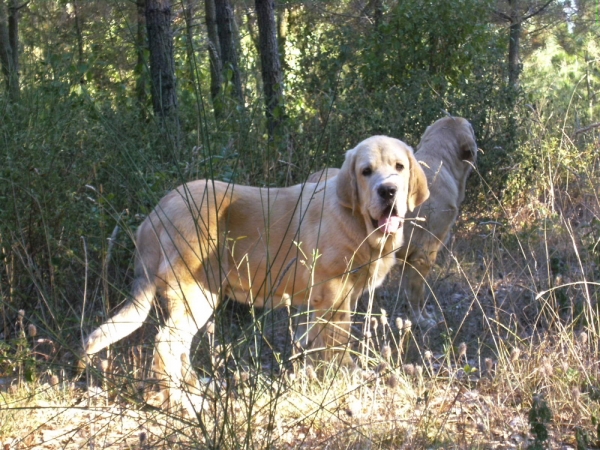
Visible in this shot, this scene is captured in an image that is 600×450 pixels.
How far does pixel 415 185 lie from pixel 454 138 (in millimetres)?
1835

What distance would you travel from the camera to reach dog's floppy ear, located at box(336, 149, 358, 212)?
5305 mm

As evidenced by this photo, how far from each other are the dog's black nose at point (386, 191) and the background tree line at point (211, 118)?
724 mm

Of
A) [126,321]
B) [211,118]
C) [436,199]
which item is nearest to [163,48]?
[211,118]

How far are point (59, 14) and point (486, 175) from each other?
13.2m

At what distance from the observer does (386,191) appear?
505 cm

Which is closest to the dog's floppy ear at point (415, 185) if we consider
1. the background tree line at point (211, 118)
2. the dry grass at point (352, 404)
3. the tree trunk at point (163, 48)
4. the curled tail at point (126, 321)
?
the background tree line at point (211, 118)

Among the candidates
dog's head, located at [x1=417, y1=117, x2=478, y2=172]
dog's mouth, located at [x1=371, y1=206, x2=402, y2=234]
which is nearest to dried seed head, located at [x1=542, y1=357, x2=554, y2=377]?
dog's mouth, located at [x1=371, y1=206, x2=402, y2=234]

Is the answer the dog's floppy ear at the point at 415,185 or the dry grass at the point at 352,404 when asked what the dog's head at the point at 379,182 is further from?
the dry grass at the point at 352,404

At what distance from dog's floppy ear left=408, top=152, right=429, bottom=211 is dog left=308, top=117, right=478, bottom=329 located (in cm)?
87

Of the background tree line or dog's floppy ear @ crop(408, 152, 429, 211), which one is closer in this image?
dog's floppy ear @ crop(408, 152, 429, 211)

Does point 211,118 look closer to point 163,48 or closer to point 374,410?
point 163,48

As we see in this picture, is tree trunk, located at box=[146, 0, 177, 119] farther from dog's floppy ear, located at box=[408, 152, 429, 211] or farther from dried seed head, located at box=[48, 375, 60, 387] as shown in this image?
A: dried seed head, located at box=[48, 375, 60, 387]

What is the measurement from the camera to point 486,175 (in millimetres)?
9469

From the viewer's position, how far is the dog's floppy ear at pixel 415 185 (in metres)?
5.46
